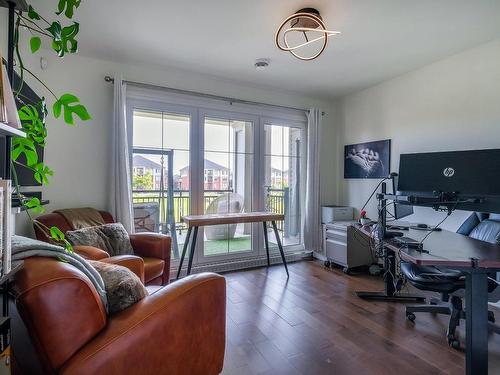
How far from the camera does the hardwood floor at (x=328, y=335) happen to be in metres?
1.76

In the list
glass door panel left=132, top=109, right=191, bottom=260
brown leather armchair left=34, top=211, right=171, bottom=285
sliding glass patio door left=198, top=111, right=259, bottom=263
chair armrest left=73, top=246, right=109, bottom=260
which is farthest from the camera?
sliding glass patio door left=198, top=111, right=259, bottom=263

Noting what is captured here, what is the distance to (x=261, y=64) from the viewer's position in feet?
10.2

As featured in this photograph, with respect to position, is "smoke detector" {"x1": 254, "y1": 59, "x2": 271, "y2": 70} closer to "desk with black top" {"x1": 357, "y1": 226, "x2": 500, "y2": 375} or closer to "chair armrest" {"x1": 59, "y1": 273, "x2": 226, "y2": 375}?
"desk with black top" {"x1": 357, "y1": 226, "x2": 500, "y2": 375}

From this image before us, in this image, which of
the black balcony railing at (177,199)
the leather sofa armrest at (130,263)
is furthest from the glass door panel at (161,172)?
the leather sofa armrest at (130,263)

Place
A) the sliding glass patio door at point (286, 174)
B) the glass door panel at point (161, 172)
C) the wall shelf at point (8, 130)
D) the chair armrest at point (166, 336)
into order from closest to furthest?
1. the wall shelf at point (8, 130)
2. the chair armrest at point (166, 336)
3. the glass door panel at point (161, 172)
4. the sliding glass patio door at point (286, 174)

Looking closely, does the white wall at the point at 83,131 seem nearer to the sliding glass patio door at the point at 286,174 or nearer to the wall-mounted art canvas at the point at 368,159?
the sliding glass patio door at the point at 286,174

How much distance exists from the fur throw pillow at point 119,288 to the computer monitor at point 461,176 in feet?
5.96

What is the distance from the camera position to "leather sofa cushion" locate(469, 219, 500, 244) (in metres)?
2.09

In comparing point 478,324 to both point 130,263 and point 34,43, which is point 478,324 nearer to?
point 130,263

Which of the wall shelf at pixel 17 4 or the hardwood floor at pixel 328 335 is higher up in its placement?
the wall shelf at pixel 17 4

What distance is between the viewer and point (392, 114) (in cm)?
358

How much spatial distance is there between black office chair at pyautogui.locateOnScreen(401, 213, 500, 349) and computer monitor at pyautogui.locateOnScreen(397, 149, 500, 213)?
0.22 m

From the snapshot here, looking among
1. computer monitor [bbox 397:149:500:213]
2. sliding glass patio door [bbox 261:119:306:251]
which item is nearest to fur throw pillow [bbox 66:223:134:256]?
sliding glass patio door [bbox 261:119:306:251]

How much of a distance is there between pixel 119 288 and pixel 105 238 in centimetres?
147
